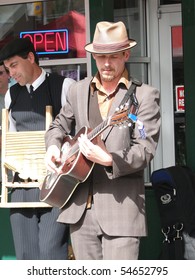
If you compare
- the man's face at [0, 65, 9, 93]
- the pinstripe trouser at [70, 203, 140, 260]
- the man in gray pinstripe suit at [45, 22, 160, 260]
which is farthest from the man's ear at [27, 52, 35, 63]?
the pinstripe trouser at [70, 203, 140, 260]

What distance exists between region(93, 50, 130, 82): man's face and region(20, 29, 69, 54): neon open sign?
196cm

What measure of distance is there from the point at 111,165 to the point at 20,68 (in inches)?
46.3

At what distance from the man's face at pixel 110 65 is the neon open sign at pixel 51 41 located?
1964 mm

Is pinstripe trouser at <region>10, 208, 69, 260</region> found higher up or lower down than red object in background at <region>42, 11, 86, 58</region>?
lower down

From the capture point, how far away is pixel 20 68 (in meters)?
4.45

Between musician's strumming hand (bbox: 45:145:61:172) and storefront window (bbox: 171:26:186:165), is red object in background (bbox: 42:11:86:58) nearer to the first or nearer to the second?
storefront window (bbox: 171:26:186:165)

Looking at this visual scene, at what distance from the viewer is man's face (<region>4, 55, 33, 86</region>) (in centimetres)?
443

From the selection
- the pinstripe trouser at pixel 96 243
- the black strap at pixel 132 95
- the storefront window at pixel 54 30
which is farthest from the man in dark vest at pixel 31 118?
the storefront window at pixel 54 30

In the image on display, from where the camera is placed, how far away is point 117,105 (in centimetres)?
371

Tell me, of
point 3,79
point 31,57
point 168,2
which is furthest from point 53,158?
point 168,2

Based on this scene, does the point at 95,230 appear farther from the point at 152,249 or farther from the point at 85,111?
the point at 152,249
